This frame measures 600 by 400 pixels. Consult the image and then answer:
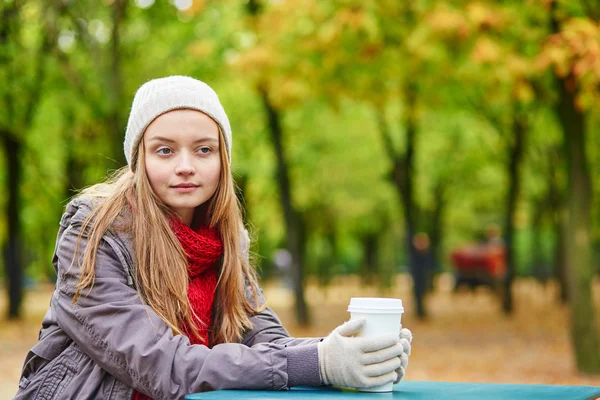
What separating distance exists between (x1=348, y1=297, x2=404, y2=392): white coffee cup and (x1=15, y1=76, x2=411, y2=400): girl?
3 cm

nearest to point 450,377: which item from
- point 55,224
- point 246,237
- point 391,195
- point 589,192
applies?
point 589,192

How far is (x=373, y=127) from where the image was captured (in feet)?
73.5

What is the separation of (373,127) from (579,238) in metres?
12.8

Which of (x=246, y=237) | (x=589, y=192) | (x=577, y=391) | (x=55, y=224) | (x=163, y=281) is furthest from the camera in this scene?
(x=55, y=224)

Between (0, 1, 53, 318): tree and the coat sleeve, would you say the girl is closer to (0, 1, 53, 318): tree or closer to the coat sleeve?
the coat sleeve

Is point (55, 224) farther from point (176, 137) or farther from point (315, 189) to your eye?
point (176, 137)

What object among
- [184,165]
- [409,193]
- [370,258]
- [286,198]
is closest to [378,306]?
[184,165]

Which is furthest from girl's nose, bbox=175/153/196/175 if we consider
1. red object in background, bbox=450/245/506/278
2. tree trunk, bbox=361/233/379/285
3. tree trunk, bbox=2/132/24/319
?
tree trunk, bbox=361/233/379/285

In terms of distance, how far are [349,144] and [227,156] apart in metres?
19.3

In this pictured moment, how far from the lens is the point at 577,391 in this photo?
2373 millimetres

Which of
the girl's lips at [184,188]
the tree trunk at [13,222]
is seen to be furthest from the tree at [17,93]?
the girl's lips at [184,188]

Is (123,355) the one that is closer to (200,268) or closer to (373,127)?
(200,268)

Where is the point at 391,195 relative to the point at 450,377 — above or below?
above

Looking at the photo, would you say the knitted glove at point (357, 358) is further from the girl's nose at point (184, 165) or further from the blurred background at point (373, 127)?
the blurred background at point (373, 127)
